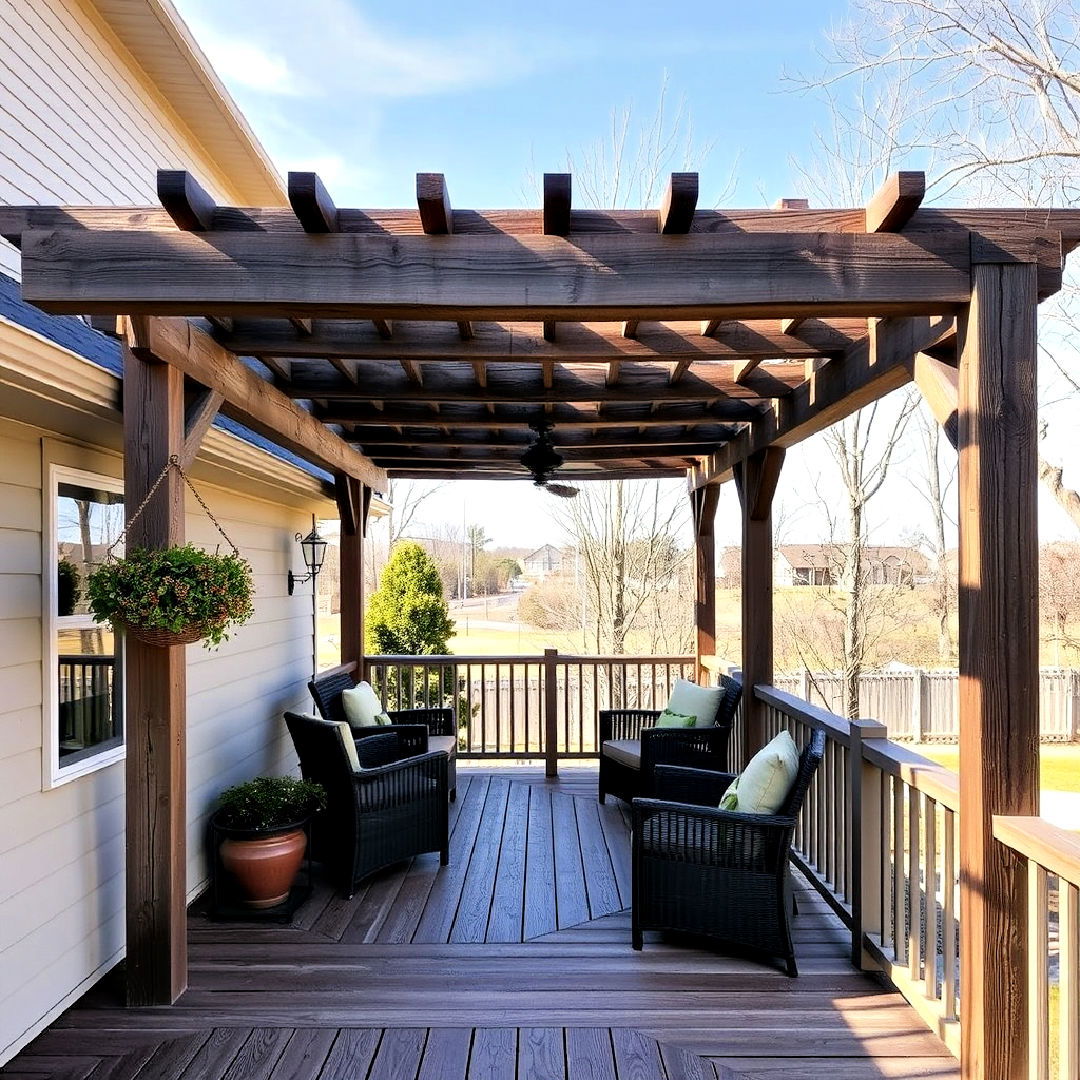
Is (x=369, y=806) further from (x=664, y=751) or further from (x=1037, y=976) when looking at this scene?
(x=1037, y=976)

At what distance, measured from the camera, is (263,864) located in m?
3.73

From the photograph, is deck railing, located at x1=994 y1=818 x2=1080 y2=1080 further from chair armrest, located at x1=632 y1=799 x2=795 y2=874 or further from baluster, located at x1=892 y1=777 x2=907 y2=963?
chair armrest, located at x1=632 y1=799 x2=795 y2=874

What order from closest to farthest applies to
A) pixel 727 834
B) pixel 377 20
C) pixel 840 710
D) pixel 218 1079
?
pixel 218 1079 → pixel 727 834 → pixel 377 20 → pixel 840 710

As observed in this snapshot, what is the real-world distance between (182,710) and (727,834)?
223cm

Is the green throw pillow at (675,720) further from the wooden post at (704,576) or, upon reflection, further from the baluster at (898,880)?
the baluster at (898,880)

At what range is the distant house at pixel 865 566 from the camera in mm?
A: 9789

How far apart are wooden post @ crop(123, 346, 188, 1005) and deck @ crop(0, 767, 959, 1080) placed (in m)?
0.22

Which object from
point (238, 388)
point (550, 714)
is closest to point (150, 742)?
point (238, 388)

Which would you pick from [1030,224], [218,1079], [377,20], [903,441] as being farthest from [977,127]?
[218,1079]

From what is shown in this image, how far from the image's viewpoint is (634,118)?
31.9ft

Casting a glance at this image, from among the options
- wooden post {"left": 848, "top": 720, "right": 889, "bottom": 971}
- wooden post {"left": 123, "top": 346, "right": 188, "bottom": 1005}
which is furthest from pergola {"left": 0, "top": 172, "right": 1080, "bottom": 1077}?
wooden post {"left": 848, "top": 720, "right": 889, "bottom": 971}

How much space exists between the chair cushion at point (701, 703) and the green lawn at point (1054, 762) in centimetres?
513

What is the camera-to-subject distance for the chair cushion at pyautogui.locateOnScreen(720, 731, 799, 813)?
10.7 ft

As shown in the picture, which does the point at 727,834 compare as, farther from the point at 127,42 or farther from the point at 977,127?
the point at 977,127
